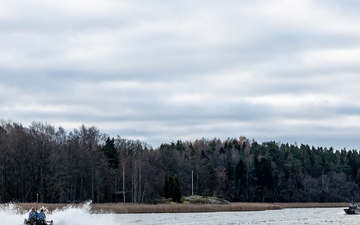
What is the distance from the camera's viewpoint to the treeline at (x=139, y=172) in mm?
119625

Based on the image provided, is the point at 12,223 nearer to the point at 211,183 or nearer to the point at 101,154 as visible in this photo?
the point at 101,154

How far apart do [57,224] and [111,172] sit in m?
77.4

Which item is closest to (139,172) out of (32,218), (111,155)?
(111,155)

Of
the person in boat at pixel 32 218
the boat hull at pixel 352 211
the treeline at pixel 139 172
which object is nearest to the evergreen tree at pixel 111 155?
the treeline at pixel 139 172

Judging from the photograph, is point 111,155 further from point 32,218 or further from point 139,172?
point 32,218

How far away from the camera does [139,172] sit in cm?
13362

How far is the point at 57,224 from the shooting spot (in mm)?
56125

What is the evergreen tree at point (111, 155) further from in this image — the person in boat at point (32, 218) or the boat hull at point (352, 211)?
the person in boat at point (32, 218)

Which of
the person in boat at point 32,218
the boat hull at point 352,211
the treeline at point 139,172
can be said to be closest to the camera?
the person in boat at point 32,218

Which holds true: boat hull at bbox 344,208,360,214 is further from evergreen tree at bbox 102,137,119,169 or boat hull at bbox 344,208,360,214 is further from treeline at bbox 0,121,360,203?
evergreen tree at bbox 102,137,119,169

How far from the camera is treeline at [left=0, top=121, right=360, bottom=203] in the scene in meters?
120

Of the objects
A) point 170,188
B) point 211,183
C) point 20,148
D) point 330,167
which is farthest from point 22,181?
point 330,167

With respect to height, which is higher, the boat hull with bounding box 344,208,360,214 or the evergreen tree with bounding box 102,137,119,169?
the evergreen tree with bounding box 102,137,119,169

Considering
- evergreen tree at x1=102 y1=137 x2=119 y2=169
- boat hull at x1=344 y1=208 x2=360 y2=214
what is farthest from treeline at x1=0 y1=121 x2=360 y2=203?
boat hull at x1=344 y1=208 x2=360 y2=214
